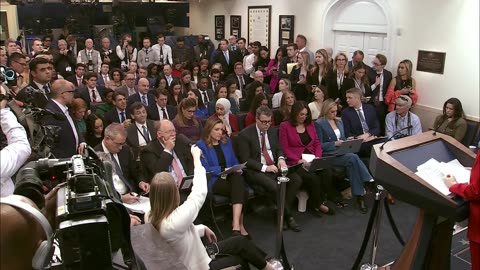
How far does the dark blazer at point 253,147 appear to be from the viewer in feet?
14.7

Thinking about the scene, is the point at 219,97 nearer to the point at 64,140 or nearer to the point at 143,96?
the point at 143,96

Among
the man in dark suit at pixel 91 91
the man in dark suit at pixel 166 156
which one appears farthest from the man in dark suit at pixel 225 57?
the man in dark suit at pixel 166 156

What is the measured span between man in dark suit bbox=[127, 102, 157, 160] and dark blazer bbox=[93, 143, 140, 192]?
65cm

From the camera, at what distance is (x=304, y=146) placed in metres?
4.79

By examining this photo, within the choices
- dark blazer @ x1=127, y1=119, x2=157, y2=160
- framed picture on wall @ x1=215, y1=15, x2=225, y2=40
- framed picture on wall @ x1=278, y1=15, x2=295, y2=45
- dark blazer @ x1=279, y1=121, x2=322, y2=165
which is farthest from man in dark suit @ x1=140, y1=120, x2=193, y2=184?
framed picture on wall @ x1=215, y1=15, x2=225, y2=40

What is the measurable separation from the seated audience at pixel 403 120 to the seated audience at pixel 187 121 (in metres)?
2.41

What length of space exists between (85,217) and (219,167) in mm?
2944

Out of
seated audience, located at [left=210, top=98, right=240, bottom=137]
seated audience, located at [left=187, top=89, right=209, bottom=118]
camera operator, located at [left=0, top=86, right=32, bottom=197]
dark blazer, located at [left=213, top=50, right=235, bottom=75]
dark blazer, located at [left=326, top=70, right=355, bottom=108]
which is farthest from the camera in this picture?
dark blazer, located at [left=213, top=50, right=235, bottom=75]

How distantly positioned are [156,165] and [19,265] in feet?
8.77

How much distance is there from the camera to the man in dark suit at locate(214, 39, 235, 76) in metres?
9.52

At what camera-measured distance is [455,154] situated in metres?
2.85

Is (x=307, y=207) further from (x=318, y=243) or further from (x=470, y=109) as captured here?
(x=470, y=109)

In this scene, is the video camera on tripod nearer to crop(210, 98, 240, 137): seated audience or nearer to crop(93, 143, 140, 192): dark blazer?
crop(93, 143, 140, 192): dark blazer

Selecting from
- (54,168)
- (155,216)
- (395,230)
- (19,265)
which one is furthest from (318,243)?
(19,265)
